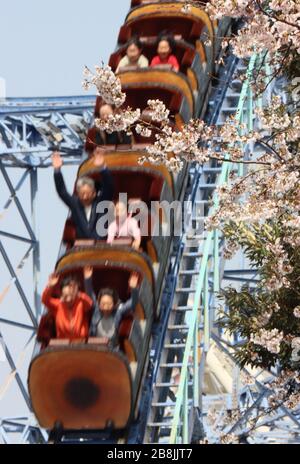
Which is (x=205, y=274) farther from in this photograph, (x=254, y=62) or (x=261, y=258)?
(x=254, y=62)

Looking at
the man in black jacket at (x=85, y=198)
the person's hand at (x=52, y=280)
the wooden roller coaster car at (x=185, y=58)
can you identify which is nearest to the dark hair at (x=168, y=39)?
the wooden roller coaster car at (x=185, y=58)

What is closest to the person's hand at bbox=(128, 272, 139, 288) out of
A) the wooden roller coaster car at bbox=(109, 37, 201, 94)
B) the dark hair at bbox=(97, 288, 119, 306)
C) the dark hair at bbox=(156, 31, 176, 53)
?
the dark hair at bbox=(97, 288, 119, 306)

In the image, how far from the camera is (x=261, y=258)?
629 inches

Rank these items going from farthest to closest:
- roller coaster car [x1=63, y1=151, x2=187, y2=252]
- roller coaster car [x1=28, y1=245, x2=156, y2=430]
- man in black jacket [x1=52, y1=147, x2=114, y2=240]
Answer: roller coaster car [x1=63, y1=151, x2=187, y2=252] < man in black jacket [x1=52, y1=147, x2=114, y2=240] < roller coaster car [x1=28, y1=245, x2=156, y2=430]

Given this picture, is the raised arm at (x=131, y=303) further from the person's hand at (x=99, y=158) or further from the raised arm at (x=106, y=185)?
the person's hand at (x=99, y=158)

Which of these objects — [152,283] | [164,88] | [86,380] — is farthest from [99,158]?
[86,380]

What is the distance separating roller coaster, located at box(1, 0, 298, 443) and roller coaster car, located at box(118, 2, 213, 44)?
0.04 ft

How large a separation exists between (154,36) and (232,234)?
185 inches

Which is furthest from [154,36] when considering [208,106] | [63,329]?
[63,329]

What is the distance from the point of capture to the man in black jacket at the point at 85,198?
16344mm

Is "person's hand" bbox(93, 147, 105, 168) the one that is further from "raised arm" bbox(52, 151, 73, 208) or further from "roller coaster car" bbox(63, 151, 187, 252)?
"raised arm" bbox(52, 151, 73, 208)

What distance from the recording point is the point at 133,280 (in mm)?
15664

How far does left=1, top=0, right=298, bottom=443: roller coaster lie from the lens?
1507cm

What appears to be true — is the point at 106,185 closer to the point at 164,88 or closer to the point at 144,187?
the point at 144,187
